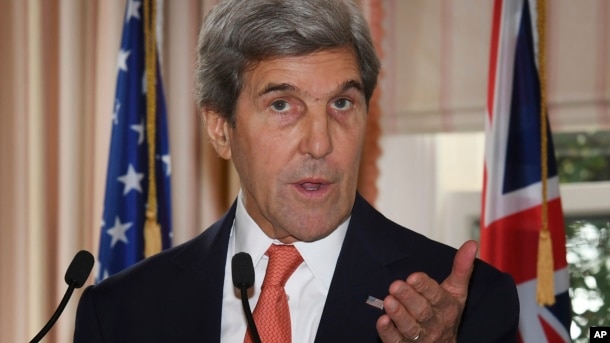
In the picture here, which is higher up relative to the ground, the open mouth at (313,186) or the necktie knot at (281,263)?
the open mouth at (313,186)

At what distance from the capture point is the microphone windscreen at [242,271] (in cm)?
188

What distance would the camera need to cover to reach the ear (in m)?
2.48

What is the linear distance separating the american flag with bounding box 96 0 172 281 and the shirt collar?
1444 mm

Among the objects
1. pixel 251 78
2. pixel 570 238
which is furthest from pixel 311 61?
pixel 570 238

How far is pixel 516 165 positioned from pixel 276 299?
4.70ft

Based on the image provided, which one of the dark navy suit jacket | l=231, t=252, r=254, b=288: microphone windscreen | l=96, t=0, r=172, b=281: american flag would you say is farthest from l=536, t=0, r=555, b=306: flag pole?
l=231, t=252, r=254, b=288: microphone windscreen

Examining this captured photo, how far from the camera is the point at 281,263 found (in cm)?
233

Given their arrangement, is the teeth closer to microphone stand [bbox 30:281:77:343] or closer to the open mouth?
the open mouth

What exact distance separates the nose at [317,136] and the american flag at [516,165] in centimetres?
137

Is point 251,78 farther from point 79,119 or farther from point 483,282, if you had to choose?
point 79,119

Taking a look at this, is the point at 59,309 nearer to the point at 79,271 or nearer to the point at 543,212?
the point at 79,271

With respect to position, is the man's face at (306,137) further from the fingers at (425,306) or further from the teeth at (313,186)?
the fingers at (425,306)

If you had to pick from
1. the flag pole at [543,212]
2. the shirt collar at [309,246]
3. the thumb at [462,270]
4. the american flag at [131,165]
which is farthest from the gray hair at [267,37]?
the american flag at [131,165]

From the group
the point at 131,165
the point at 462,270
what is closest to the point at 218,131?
the point at 462,270
